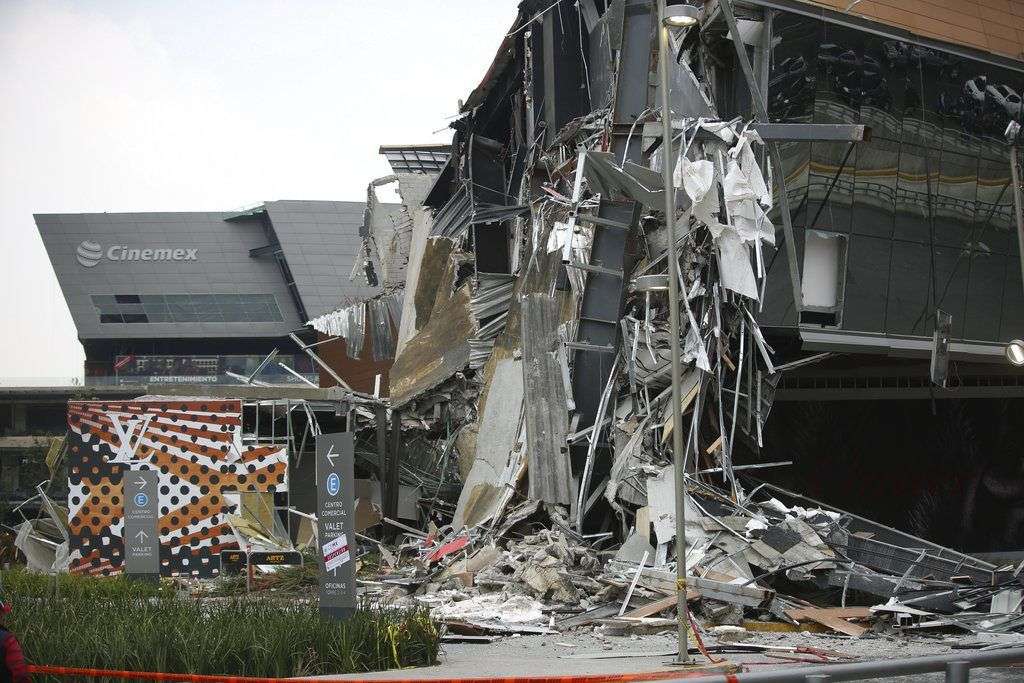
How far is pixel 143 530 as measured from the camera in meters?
19.5

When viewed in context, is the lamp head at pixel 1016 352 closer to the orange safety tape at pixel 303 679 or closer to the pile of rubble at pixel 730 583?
the pile of rubble at pixel 730 583

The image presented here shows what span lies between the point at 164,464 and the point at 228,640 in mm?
16102

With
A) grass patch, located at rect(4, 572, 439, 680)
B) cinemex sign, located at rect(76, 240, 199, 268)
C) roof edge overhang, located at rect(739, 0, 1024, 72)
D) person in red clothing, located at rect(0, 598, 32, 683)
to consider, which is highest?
cinemex sign, located at rect(76, 240, 199, 268)

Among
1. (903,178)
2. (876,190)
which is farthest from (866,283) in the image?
(903,178)

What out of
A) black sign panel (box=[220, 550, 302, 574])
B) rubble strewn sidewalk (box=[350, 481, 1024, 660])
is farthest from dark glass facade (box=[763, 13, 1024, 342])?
black sign panel (box=[220, 550, 302, 574])

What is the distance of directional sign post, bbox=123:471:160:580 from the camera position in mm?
19516

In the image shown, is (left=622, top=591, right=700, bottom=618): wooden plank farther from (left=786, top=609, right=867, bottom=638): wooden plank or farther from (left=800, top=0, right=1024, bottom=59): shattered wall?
(left=800, top=0, right=1024, bottom=59): shattered wall

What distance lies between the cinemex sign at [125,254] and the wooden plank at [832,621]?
86.3 m

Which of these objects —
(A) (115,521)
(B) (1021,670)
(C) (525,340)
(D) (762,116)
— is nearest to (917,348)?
(D) (762,116)

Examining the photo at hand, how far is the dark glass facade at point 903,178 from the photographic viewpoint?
2094cm

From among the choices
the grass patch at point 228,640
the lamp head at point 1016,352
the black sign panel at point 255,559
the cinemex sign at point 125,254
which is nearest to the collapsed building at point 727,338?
the black sign panel at point 255,559

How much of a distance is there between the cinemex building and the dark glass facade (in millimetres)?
71720

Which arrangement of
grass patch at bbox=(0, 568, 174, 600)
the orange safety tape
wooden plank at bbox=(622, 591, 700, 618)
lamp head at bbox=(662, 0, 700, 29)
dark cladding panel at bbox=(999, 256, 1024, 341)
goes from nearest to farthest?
the orange safety tape
lamp head at bbox=(662, 0, 700, 29)
wooden plank at bbox=(622, 591, 700, 618)
grass patch at bbox=(0, 568, 174, 600)
dark cladding panel at bbox=(999, 256, 1024, 341)

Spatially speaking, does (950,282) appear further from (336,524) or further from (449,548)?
(336,524)
